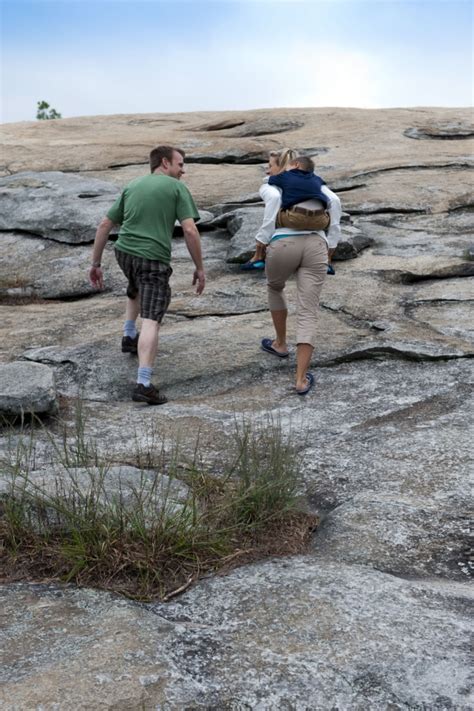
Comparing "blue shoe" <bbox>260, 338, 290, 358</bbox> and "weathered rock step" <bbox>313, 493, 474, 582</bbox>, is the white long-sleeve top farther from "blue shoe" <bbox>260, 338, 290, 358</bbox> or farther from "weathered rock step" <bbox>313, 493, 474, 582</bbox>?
"weathered rock step" <bbox>313, 493, 474, 582</bbox>

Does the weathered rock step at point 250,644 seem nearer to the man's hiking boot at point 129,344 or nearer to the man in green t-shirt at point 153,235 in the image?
the man in green t-shirt at point 153,235

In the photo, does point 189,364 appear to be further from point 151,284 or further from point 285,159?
point 285,159

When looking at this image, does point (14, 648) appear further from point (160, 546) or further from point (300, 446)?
point (300, 446)

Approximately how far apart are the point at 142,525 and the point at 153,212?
3.39 meters

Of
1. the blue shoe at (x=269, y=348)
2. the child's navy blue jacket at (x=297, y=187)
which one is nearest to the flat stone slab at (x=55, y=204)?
the blue shoe at (x=269, y=348)

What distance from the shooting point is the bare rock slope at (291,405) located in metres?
2.93

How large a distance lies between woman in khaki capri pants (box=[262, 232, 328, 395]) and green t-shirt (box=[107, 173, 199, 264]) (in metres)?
0.74

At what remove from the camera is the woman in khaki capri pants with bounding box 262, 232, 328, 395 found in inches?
255

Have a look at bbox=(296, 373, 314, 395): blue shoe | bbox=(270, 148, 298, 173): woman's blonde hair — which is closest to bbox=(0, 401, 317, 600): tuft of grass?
bbox=(296, 373, 314, 395): blue shoe

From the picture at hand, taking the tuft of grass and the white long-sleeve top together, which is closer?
the tuft of grass

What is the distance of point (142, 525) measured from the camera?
3.62 meters

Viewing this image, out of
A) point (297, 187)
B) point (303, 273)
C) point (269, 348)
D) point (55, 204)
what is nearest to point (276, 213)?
point (297, 187)

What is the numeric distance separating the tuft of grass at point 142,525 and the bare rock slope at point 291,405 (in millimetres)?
121

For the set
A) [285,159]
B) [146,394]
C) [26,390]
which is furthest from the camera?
[285,159]
